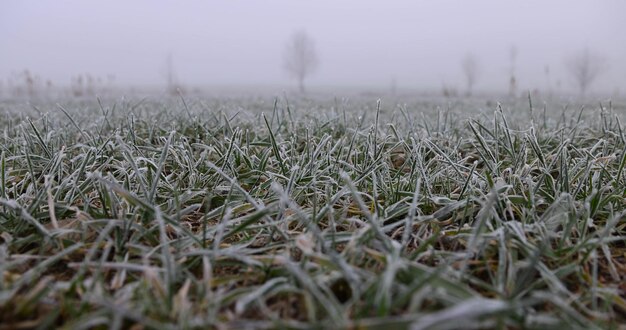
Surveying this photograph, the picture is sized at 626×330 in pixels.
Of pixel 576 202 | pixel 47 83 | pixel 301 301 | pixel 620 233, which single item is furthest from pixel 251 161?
pixel 47 83

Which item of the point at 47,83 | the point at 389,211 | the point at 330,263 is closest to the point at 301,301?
the point at 330,263

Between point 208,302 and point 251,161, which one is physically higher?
point 251,161

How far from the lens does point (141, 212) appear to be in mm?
1026

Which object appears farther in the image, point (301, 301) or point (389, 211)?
point (389, 211)

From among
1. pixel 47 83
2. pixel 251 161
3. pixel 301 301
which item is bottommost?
pixel 301 301

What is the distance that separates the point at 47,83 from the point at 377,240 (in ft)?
48.7

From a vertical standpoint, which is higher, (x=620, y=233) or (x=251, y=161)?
(x=251, y=161)

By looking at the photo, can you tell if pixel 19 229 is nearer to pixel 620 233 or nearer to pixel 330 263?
pixel 330 263

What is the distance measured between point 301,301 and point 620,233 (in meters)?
0.92

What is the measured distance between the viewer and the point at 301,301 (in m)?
0.74

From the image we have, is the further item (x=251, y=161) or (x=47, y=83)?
(x=47, y=83)

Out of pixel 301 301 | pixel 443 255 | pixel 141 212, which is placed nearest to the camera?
pixel 301 301

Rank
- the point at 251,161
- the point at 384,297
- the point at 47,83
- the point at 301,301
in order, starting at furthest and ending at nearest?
the point at 47,83
the point at 251,161
the point at 301,301
the point at 384,297

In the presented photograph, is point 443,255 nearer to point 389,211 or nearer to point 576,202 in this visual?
point 389,211
